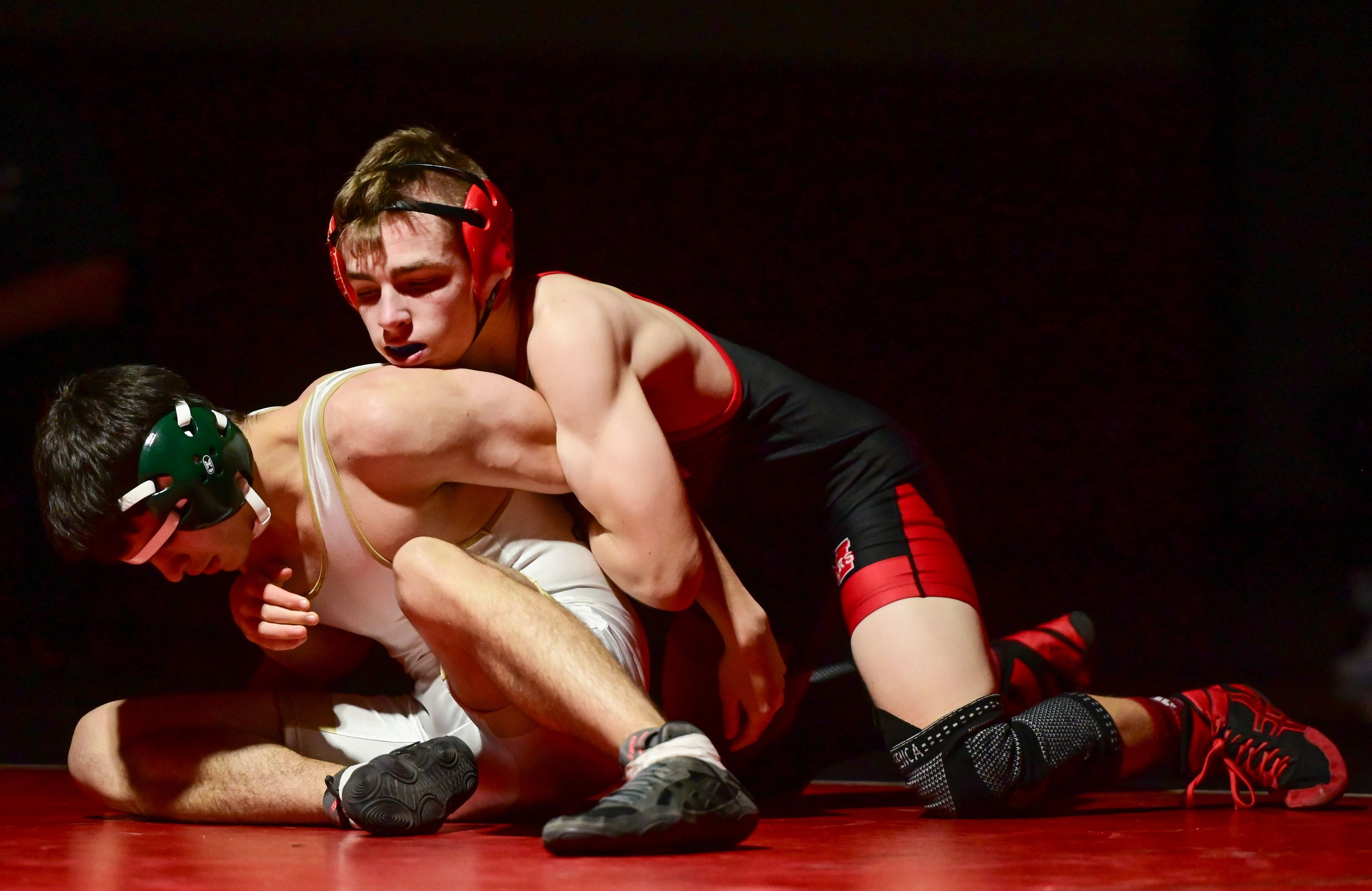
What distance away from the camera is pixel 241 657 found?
14.3 ft

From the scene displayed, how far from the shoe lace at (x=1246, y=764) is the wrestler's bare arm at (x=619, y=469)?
86 cm

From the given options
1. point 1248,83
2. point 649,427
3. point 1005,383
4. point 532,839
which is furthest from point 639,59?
point 532,839

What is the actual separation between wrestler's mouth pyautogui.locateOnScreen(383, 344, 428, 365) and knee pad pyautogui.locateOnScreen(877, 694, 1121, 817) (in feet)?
2.78

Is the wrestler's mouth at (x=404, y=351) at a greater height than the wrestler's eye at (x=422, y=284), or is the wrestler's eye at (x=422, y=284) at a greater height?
the wrestler's eye at (x=422, y=284)

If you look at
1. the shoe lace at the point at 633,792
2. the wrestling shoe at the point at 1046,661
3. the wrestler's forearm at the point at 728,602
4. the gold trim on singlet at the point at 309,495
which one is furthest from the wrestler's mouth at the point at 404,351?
the wrestling shoe at the point at 1046,661

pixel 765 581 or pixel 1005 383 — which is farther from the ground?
pixel 1005 383

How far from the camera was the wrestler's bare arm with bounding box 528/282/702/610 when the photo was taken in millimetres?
1835

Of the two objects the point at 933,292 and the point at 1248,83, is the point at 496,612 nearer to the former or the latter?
the point at 933,292

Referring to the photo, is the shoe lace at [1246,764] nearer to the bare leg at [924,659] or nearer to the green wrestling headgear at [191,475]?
the bare leg at [924,659]

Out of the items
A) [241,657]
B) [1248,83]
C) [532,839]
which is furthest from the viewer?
[1248,83]

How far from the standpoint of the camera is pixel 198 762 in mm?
1891

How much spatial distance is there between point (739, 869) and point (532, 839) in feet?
1.12

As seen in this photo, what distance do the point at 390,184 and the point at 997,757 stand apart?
118 cm

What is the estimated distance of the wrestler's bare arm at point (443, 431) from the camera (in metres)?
1.76
